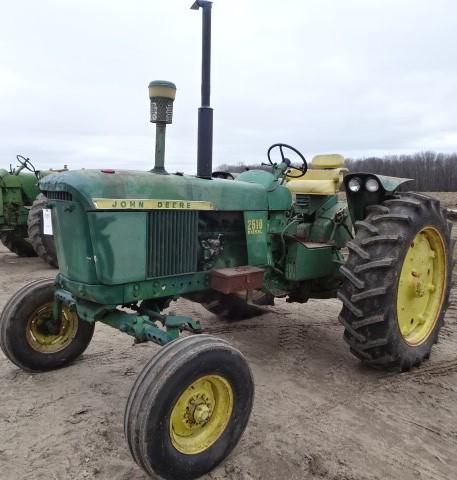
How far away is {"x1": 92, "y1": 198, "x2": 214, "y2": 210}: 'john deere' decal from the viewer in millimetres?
2947

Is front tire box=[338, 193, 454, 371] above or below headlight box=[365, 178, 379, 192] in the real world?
below

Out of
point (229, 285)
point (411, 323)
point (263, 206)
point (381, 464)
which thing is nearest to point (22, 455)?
point (229, 285)

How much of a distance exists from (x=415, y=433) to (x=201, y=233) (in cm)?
193

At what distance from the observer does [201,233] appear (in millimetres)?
3619

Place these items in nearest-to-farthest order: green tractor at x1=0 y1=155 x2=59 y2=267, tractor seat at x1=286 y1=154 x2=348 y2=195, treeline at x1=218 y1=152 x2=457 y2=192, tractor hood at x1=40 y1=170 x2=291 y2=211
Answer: tractor hood at x1=40 y1=170 x2=291 y2=211 → tractor seat at x1=286 y1=154 x2=348 y2=195 → green tractor at x1=0 y1=155 x2=59 y2=267 → treeline at x1=218 y1=152 x2=457 y2=192

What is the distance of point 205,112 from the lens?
→ 13.3 feet

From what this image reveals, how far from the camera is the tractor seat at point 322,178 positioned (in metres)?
4.84

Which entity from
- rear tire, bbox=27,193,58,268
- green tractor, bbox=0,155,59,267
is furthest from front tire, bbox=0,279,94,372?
green tractor, bbox=0,155,59,267

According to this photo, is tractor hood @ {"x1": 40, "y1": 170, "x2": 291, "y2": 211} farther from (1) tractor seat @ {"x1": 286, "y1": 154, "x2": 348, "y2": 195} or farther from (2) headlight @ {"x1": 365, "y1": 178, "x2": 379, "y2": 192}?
(1) tractor seat @ {"x1": 286, "y1": 154, "x2": 348, "y2": 195}

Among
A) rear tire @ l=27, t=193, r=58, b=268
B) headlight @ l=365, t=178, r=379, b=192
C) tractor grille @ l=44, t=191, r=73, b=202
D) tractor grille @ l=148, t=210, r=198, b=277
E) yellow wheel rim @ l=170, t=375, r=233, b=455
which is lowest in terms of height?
yellow wheel rim @ l=170, t=375, r=233, b=455

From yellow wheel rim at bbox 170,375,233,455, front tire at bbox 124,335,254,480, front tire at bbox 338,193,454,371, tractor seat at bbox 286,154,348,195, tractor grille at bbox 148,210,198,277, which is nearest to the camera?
front tire at bbox 124,335,254,480

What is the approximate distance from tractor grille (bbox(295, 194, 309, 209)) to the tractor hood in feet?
4.02

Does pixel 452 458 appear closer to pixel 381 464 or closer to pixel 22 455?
pixel 381 464

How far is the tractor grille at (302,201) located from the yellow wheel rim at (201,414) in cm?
255
